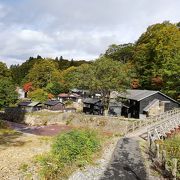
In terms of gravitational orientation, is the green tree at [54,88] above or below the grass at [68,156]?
above

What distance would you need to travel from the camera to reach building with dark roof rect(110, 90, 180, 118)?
151ft

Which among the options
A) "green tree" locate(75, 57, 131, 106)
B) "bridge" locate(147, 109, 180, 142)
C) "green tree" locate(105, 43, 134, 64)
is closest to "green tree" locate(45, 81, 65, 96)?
"green tree" locate(105, 43, 134, 64)

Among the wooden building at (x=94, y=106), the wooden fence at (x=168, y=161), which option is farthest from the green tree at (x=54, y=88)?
the wooden fence at (x=168, y=161)

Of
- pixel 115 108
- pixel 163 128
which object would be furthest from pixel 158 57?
pixel 163 128

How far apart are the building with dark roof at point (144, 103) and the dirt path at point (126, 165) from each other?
22.4 m

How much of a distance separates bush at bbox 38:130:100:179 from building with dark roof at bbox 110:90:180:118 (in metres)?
26.1

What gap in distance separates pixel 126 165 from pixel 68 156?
3.71 m

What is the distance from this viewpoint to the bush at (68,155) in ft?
52.4

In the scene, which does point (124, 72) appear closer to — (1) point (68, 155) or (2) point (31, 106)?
(2) point (31, 106)

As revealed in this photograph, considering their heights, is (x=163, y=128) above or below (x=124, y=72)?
below

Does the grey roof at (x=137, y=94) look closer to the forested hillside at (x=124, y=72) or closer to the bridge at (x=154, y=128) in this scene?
the forested hillside at (x=124, y=72)

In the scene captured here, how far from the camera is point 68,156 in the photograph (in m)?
17.7

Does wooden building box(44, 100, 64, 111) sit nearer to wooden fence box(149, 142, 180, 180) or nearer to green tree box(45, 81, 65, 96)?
green tree box(45, 81, 65, 96)

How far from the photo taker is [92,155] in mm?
19875
